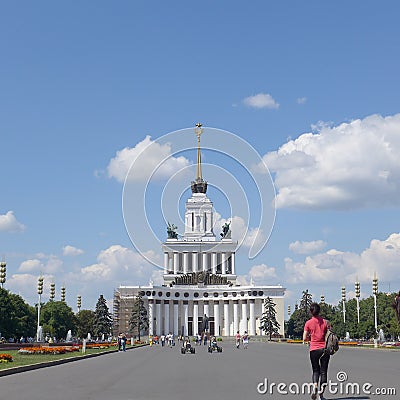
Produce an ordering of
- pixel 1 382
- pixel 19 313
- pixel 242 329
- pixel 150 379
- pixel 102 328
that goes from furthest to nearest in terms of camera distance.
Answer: pixel 242 329
pixel 102 328
pixel 19 313
pixel 150 379
pixel 1 382

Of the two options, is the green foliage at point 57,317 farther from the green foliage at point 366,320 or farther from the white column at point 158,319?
the green foliage at point 366,320

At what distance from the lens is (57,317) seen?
346 ft

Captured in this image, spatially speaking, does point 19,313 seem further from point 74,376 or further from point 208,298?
point 74,376

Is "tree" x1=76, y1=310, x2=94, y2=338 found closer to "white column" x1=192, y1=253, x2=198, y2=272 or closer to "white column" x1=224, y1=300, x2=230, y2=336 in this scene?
"white column" x1=192, y1=253, x2=198, y2=272

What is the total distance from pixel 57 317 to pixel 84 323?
29.0m

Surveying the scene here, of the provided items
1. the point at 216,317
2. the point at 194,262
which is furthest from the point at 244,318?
the point at 194,262

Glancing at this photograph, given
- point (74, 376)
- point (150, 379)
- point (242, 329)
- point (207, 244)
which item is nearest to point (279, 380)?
point (150, 379)

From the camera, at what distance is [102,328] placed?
330 ft

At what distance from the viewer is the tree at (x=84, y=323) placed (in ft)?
420

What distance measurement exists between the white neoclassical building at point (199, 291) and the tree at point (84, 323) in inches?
227

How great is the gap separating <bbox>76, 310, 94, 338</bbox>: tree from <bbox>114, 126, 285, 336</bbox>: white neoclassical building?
5760mm

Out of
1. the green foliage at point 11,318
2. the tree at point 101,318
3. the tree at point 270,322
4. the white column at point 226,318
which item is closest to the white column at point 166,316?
the white column at point 226,318

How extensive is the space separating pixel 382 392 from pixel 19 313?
81.5m

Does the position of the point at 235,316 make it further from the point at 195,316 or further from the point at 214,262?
the point at 214,262
